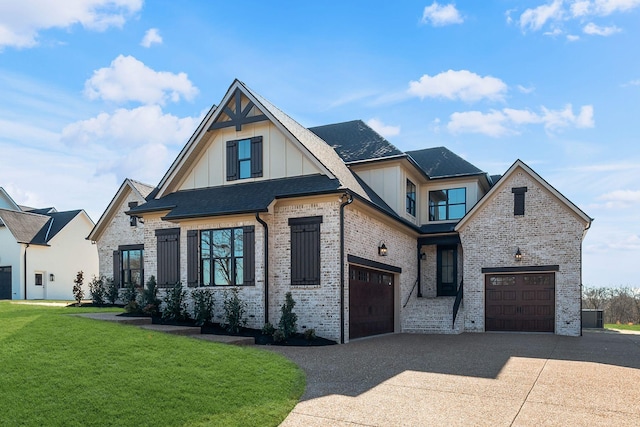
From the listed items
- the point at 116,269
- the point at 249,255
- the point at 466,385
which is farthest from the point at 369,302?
the point at 116,269

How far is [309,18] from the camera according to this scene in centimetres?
1362

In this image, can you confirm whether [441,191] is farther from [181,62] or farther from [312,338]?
[181,62]

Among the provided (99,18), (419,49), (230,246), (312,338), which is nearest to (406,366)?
(312,338)

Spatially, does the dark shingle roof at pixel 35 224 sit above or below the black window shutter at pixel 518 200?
below

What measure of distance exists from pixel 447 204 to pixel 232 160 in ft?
36.2

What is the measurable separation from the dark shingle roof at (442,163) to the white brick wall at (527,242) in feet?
11.0

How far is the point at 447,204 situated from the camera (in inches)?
934

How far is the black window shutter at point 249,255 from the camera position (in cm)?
1529

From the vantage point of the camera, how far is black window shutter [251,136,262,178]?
1692cm

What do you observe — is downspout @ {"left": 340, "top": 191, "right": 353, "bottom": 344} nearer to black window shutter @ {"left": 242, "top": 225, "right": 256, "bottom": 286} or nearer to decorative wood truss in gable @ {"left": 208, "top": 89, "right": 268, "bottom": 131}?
black window shutter @ {"left": 242, "top": 225, "right": 256, "bottom": 286}

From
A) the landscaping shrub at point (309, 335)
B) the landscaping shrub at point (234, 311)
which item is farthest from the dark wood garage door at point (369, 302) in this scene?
the landscaping shrub at point (234, 311)

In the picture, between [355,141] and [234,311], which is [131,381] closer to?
[234,311]

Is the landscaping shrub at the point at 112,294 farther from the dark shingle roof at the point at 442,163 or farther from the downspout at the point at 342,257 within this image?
the dark shingle roof at the point at 442,163

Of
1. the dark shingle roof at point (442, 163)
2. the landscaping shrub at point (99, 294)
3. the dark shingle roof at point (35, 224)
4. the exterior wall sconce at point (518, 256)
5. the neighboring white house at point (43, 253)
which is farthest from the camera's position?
the dark shingle roof at point (35, 224)
